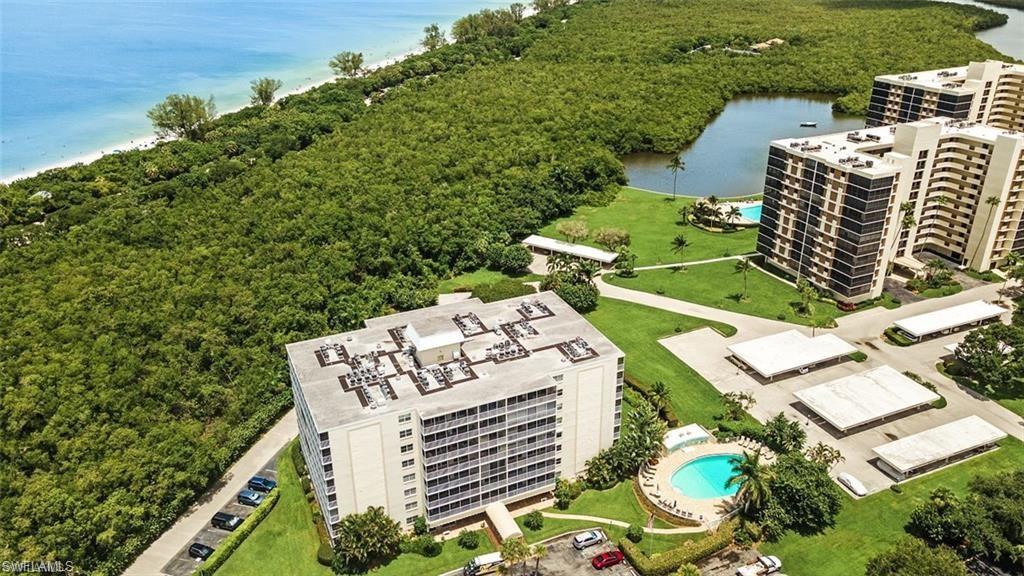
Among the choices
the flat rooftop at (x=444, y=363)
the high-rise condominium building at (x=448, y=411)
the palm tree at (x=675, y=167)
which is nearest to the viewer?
the high-rise condominium building at (x=448, y=411)

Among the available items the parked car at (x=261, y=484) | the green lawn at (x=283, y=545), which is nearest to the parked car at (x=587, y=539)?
the green lawn at (x=283, y=545)

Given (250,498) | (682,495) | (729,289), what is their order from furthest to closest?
(729,289) → (682,495) → (250,498)

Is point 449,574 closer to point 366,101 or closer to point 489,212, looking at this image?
point 489,212

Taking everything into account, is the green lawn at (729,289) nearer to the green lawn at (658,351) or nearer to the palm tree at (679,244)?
the palm tree at (679,244)

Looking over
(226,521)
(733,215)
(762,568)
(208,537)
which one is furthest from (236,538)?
(733,215)

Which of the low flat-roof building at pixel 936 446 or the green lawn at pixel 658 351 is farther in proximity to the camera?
the green lawn at pixel 658 351

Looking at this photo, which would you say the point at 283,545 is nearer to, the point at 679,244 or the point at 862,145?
the point at 679,244

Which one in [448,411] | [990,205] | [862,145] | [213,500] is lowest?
[213,500]
